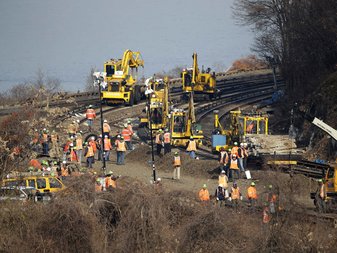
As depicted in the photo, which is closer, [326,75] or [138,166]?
[138,166]

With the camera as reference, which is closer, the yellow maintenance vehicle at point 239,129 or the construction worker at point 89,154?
the construction worker at point 89,154

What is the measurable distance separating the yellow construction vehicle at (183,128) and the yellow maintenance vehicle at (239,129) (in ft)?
6.64

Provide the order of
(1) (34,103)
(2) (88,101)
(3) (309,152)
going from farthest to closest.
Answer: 1. (2) (88,101)
2. (3) (309,152)
3. (1) (34,103)

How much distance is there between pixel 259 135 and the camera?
39.2 metres

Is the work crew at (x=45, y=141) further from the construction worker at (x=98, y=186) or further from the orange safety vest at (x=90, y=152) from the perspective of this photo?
the construction worker at (x=98, y=186)

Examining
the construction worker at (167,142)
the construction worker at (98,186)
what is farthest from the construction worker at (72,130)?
the construction worker at (98,186)

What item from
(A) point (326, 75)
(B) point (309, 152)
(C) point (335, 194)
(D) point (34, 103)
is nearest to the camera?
(C) point (335, 194)

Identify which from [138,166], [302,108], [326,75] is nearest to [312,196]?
[138,166]

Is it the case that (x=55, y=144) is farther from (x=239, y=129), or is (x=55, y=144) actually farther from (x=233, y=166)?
(x=239, y=129)

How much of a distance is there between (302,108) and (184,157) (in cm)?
1100

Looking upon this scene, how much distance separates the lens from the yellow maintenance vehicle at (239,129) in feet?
132

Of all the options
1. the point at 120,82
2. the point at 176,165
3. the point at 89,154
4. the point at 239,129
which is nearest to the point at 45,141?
the point at 89,154

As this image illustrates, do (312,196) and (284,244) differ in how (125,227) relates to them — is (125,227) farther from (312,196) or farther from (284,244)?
(312,196)

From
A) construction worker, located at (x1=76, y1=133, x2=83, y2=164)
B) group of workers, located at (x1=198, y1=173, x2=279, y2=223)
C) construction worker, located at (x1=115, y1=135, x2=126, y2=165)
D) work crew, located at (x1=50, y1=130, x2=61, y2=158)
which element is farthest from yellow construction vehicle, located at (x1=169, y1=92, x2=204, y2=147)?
group of workers, located at (x1=198, y1=173, x2=279, y2=223)
